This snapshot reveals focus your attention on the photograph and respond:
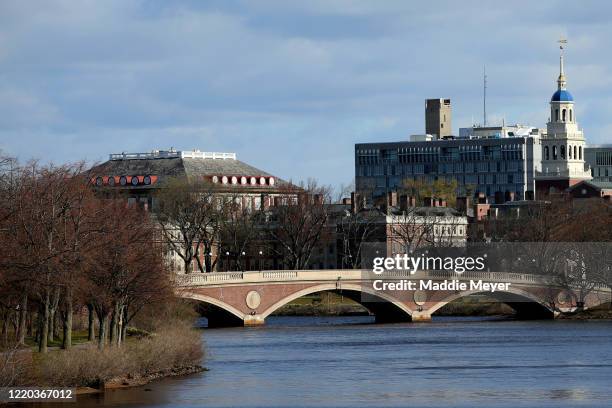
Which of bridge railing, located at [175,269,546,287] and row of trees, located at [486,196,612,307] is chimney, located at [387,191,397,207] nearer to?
row of trees, located at [486,196,612,307]

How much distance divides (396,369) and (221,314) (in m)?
35.1

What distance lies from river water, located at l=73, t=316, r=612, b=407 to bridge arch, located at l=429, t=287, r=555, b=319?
745 centimetres

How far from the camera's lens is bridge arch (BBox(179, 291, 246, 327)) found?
105m

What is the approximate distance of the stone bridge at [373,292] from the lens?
107438 millimetres

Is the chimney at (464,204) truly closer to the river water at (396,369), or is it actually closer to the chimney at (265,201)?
the chimney at (265,201)

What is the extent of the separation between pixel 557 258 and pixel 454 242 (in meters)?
27.5

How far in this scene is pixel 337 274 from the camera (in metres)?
113

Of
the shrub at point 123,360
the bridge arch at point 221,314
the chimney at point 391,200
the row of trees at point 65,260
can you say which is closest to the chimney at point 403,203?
the chimney at point 391,200

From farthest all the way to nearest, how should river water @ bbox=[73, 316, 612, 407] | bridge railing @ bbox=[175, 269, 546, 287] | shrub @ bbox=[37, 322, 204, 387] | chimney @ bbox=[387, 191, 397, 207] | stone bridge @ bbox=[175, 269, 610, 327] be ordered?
chimney @ bbox=[387, 191, 397, 207]
stone bridge @ bbox=[175, 269, 610, 327]
bridge railing @ bbox=[175, 269, 546, 287]
river water @ bbox=[73, 316, 612, 407]
shrub @ bbox=[37, 322, 204, 387]

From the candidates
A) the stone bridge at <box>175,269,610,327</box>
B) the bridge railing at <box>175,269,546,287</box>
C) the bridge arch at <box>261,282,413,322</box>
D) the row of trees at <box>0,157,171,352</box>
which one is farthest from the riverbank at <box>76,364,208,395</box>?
the bridge arch at <box>261,282,413,322</box>

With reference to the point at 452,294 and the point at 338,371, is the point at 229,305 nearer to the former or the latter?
the point at 452,294

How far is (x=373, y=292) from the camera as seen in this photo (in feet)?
374

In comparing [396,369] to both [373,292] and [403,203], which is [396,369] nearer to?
[373,292]

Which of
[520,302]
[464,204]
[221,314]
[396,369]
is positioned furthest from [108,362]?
[464,204]
